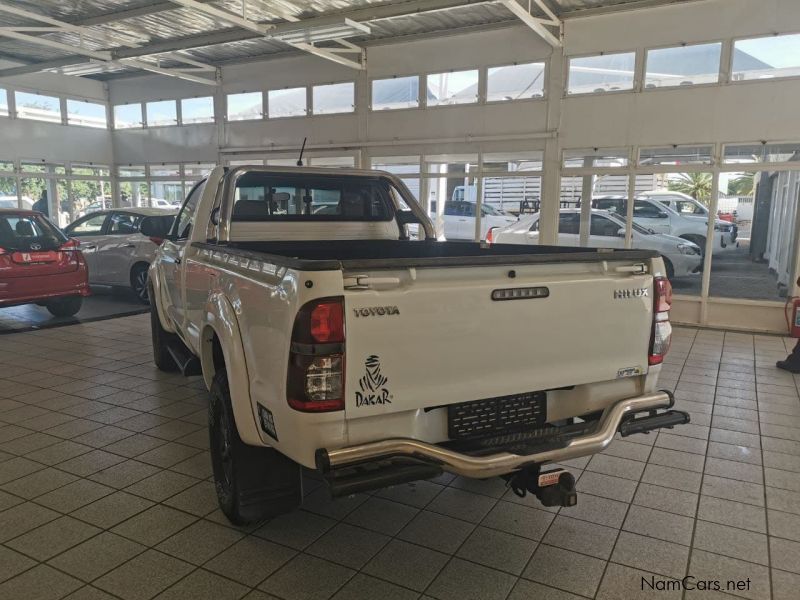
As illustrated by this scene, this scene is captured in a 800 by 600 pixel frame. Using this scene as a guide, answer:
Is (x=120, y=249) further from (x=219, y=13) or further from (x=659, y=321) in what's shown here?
(x=659, y=321)

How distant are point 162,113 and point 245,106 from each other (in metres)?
3.23

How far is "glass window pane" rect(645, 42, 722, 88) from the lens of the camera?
8.40m

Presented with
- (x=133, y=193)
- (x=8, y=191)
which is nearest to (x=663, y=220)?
(x=133, y=193)

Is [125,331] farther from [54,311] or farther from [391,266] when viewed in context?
[391,266]

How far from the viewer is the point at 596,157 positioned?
9453 millimetres

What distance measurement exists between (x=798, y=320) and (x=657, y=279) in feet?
15.1

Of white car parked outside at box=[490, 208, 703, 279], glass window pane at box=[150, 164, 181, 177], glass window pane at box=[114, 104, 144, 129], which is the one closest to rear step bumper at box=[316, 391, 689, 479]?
white car parked outside at box=[490, 208, 703, 279]

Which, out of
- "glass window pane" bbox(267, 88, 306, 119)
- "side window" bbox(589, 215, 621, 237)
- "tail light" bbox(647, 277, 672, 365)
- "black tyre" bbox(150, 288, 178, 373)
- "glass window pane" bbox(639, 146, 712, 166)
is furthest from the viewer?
"glass window pane" bbox(267, 88, 306, 119)

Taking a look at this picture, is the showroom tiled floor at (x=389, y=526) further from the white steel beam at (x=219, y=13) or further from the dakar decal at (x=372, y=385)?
the white steel beam at (x=219, y=13)

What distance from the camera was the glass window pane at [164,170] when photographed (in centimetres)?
1537

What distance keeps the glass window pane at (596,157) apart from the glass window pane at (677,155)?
0.30 m

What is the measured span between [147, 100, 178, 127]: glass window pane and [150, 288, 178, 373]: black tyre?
11.1 meters

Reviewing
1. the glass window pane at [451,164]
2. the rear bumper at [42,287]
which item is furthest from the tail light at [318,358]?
the glass window pane at [451,164]

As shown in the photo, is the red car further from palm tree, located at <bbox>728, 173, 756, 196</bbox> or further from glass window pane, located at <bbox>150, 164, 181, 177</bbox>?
palm tree, located at <bbox>728, 173, 756, 196</bbox>
